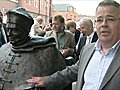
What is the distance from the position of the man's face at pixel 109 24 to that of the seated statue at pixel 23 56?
85cm

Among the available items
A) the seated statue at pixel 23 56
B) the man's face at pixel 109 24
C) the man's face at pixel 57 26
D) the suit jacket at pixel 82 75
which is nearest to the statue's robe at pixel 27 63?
the seated statue at pixel 23 56

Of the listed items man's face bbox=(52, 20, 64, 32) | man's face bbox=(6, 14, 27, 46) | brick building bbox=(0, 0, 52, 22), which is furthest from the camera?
brick building bbox=(0, 0, 52, 22)

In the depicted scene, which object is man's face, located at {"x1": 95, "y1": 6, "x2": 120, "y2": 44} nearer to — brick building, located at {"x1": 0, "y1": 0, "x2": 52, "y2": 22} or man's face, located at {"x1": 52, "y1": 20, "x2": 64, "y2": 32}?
man's face, located at {"x1": 52, "y1": 20, "x2": 64, "y2": 32}

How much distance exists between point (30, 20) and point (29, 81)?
1.87 feet

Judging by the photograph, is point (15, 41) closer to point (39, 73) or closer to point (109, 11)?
point (39, 73)

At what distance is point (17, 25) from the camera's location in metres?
2.65

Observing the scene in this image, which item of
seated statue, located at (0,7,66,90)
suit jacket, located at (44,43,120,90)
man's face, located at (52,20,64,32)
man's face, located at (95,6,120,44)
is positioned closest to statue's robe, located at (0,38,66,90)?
seated statue, located at (0,7,66,90)

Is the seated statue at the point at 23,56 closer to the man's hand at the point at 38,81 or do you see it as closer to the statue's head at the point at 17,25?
the statue's head at the point at 17,25

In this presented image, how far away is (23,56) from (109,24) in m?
1.04

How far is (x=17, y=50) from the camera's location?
9.12 ft

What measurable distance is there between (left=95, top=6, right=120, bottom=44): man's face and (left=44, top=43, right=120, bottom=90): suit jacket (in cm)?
11

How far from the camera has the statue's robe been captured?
8.89ft

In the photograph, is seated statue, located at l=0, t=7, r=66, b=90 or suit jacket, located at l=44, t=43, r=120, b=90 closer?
suit jacket, located at l=44, t=43, r=120, b=90

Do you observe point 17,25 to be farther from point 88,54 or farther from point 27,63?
point 88,54
